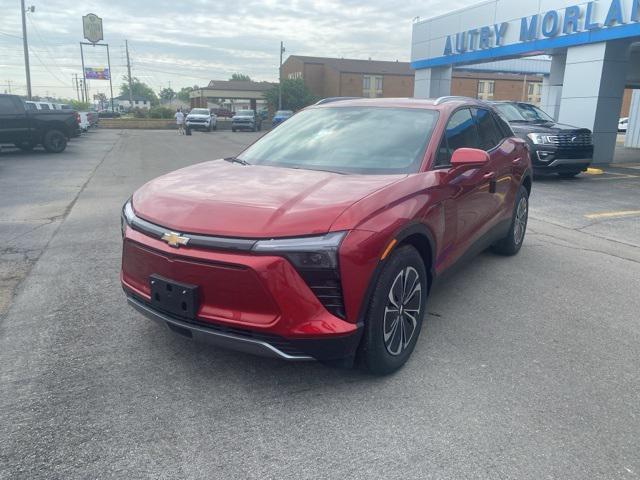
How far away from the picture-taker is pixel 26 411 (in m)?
2.81

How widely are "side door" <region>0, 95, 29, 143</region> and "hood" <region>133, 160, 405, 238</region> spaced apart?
16.5 m

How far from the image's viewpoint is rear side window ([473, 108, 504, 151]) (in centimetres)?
490

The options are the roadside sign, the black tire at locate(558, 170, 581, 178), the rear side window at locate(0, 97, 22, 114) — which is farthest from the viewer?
the roadside sign

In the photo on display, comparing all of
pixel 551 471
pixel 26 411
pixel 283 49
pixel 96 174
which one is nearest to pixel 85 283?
pixel 26 411

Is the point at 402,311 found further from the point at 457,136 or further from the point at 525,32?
the point at 525,32

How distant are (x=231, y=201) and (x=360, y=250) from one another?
0.80 metres

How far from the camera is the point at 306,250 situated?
2652mm

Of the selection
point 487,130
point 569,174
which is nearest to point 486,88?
point 569,174

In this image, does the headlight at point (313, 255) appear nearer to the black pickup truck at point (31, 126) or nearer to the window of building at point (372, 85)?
the black pickup truck at point (31, 126)

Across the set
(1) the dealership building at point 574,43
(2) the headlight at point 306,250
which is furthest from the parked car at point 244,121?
(2) the headlight at point 306,250

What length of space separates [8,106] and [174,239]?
17615 mm

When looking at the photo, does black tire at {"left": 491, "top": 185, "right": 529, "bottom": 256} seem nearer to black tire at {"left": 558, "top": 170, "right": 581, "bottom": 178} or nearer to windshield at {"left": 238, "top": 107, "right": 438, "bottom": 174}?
windshield at {"left": 238, "top": 107, "right": 438, "bottom": 174}

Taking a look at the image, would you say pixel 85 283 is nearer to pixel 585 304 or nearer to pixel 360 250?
pixel 360 250

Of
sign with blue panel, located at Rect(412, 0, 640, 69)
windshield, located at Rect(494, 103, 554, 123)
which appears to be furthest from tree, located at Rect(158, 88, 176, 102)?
windshield, located at Rect(494, 103, 554, 123)
